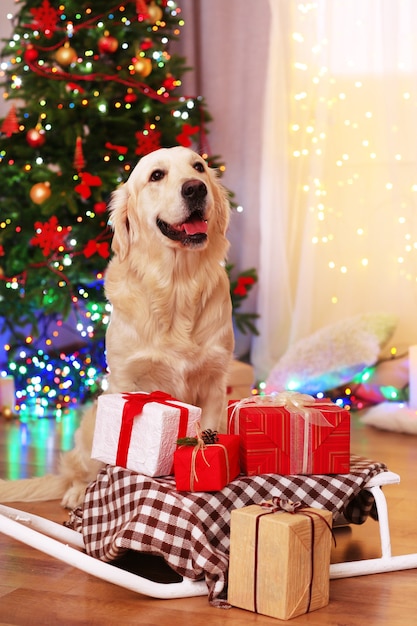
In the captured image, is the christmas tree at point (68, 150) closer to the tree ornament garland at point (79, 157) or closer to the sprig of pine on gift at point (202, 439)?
the tree ornament garland at point (79, 157)

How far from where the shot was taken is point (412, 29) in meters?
4.00

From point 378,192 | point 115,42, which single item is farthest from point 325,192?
point 115,42

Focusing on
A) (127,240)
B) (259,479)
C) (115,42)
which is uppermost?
(115,42)

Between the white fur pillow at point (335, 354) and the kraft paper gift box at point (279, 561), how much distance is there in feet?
7.90

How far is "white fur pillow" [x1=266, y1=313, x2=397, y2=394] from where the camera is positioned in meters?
4.09

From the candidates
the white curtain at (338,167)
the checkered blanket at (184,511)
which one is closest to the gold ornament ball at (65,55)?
the white curtain at (338,167)

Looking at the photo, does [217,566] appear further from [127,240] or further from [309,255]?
[309,255]

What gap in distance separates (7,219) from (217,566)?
8.54ft

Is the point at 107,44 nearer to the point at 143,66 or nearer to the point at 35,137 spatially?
the point at 143,66

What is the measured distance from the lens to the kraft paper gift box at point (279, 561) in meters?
1.63

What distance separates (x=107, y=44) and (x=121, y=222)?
1.92 meters

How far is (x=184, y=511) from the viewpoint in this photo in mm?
1812

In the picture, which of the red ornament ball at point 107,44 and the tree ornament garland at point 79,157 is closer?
the tree ornament garland at point 79,157

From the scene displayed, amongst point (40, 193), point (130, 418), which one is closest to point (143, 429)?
point (130, 418)
